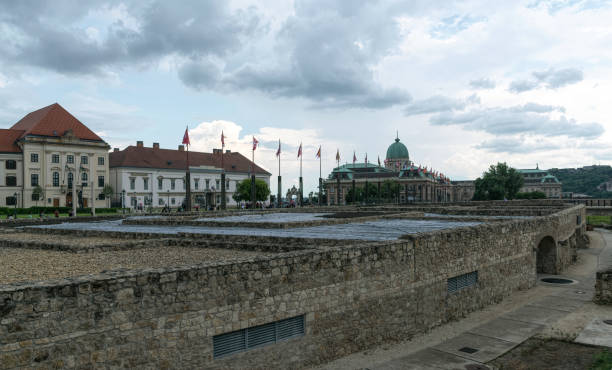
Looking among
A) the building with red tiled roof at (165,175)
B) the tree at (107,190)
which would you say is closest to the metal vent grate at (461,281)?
the building with red tiled roof at (165,175)

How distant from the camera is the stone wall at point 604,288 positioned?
16250mm

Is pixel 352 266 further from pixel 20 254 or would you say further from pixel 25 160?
pixel 25 160

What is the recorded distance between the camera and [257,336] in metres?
9.97

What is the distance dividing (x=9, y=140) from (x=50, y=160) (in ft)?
21.4

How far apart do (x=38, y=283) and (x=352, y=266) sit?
6984 millimetres

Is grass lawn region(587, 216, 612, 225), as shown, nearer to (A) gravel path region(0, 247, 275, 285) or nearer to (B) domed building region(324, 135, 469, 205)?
(A) gravel path region(0, 247, 275, 285)

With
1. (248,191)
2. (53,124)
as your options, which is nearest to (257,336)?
(53,124)

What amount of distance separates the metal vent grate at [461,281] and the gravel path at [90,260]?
6171mm

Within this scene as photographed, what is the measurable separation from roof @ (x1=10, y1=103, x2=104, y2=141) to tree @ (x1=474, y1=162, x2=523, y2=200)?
8311 cm

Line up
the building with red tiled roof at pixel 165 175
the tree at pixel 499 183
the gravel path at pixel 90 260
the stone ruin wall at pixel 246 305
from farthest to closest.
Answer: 1. the tree at pixel 499 183
2. the building with red tiled roof at pixel 165 175
3. the gravel path at pixel 90 260
4. the stone ruin wall at pixel 246 305

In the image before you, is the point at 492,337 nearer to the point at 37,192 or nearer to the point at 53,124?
the point at 37,192

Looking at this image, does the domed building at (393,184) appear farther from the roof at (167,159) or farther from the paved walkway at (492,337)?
the paved walkway at (492,337)

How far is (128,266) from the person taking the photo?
38.0 feet

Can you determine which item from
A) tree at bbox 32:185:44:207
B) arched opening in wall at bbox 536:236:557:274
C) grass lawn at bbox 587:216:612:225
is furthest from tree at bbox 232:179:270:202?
arched opening in wall at bbox 536:236:557:274
